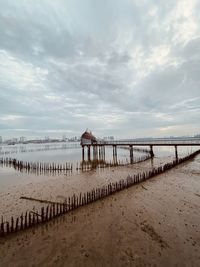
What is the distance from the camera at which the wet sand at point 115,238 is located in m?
7.70

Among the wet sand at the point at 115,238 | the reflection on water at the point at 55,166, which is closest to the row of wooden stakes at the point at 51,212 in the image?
the wet sand at the point at 115,238

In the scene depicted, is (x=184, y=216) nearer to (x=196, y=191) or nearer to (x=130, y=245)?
(x=130, y=245)

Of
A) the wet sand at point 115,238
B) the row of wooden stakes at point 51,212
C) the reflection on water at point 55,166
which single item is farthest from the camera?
the reflection on water at point 55,166

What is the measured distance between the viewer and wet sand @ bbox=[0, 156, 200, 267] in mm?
7698

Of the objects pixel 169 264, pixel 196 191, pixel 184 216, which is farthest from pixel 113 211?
pixel 196 191

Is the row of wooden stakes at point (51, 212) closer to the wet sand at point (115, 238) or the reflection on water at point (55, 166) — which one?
the wet sand at point (115, 238)

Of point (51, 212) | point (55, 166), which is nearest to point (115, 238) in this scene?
point (51, 212)

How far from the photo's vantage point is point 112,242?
900 centimetres

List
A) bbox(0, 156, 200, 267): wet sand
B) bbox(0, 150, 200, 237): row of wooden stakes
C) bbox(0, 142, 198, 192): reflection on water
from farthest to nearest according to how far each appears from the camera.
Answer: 1. bbox(0, 142, 198, 192): reflection on water
2. bbox(0, 150, 200, 237): row of wooden stakes
3. bbox(0, 156, 200, 267): wet sand

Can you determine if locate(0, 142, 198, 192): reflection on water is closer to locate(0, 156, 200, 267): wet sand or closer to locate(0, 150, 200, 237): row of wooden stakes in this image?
locate(0, 150, 200, 237): row of wooden stakes

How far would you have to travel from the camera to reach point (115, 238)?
30.8ft

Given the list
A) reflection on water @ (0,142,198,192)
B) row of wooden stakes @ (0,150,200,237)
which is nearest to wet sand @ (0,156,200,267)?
row of wooden stakes @ (0,150,200,237)

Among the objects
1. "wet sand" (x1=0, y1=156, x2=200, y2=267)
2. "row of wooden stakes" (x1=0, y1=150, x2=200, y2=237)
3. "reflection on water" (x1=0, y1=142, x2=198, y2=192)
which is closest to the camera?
"wet sand" (x1=0, y1=156, x2=200, y2=267)

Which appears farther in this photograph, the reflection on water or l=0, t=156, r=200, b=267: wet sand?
the reflection on water
